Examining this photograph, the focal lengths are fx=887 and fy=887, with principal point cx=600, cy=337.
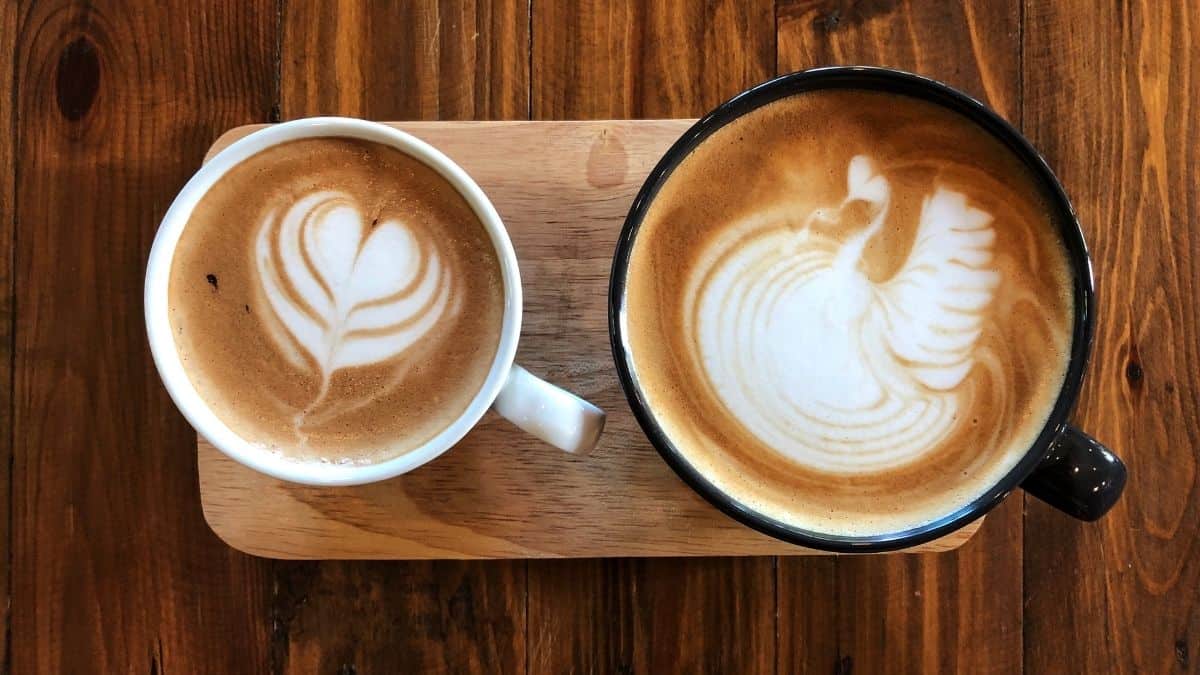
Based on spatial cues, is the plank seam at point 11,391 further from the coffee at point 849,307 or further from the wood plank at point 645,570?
the coffee at point 849,307

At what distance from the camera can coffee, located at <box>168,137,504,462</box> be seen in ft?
2.23

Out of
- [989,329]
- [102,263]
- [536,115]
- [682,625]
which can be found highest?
[536,115]

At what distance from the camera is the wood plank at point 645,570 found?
86 cm

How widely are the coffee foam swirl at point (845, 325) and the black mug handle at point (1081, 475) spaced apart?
0.08 metres

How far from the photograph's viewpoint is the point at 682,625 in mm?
865

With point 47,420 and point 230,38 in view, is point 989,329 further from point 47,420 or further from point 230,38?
point 47,420

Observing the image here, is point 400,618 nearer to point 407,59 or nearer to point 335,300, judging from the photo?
point 335,300

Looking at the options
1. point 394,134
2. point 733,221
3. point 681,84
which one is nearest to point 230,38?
point 394,134

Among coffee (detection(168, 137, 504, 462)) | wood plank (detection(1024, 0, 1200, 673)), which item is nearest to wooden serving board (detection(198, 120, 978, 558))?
coffee (detection(168, 137, 504, 462))

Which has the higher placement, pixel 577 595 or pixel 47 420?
pixel 47 420

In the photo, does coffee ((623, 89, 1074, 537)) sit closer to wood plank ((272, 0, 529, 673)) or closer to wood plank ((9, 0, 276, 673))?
wood plank ((272, 0, 529, 673))

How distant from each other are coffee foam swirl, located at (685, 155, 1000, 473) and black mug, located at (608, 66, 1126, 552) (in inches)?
→ 2.1

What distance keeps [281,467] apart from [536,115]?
412mm

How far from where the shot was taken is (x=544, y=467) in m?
0.75
